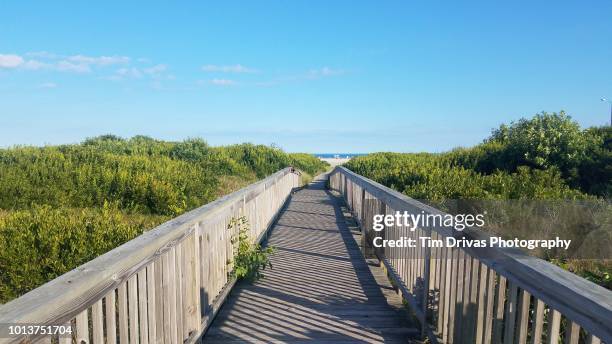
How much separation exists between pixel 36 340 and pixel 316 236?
6.87 m

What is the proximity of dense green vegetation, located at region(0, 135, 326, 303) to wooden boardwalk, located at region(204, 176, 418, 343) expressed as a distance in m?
2.64

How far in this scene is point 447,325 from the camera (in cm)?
313

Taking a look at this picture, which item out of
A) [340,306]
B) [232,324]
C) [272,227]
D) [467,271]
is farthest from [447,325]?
[272,227]

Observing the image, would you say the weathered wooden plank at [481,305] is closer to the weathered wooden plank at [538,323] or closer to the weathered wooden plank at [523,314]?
the weathered wooden plank at [523,314]

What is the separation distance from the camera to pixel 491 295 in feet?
8.00

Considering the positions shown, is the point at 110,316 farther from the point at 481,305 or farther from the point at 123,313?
the point at 481,305

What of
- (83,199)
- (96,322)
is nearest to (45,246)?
(96,322)

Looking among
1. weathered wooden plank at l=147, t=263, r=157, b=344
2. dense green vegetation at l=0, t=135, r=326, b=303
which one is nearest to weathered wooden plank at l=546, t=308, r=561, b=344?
weathered wooden plank at l=147, t=263, r=157, b=344

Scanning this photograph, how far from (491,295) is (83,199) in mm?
11090

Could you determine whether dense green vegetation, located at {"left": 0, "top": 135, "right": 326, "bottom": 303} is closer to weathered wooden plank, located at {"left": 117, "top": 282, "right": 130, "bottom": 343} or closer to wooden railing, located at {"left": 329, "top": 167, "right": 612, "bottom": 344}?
weathered wooden plank, located at {"left": 117, "top": 282, "right": 130, "bottom": 343}

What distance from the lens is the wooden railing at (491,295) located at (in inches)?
59.9

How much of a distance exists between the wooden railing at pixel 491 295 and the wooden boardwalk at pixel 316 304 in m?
0.34

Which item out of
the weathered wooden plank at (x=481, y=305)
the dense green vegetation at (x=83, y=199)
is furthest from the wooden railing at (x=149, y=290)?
the dense green vegetation at (x=83, y=199)

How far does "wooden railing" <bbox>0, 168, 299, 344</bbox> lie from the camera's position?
4.63ft
